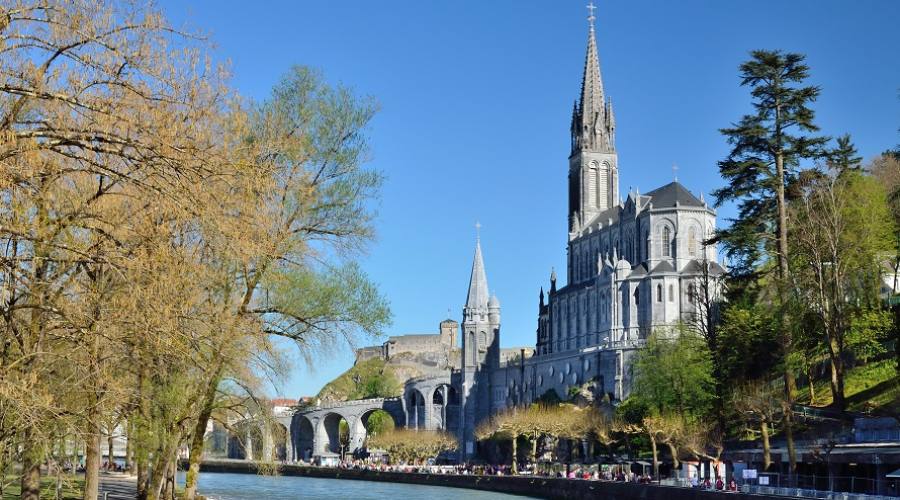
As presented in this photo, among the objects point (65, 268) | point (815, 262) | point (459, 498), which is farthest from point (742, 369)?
point (65, 268)

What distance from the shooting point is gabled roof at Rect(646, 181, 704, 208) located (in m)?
99.2

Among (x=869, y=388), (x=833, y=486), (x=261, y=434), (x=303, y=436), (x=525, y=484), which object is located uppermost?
(x=869, y=388)

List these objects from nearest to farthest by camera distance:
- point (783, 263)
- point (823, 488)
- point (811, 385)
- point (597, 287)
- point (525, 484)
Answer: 1. point (823, 488)
2. point (783, 263)
3. point (811, 385)
4. point (525, 484)
5. point (597, 287)

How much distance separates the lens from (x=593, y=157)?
394 ft

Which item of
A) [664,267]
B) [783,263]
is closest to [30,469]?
[783,263]

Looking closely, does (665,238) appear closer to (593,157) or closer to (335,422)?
(593,157)

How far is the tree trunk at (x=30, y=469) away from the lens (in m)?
17.6

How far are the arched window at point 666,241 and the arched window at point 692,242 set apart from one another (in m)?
1.68

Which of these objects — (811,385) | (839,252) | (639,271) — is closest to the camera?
(839,252)

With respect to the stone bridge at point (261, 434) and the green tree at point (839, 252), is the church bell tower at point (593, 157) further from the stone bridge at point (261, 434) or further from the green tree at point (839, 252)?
the stone bridge at point (261, 434)

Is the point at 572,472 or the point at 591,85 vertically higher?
the point at 591,85

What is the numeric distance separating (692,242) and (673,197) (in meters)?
4.98

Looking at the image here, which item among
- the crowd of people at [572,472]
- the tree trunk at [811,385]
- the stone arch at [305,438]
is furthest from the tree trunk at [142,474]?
the stone arch at [305,438]

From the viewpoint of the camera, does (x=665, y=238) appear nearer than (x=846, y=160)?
No
